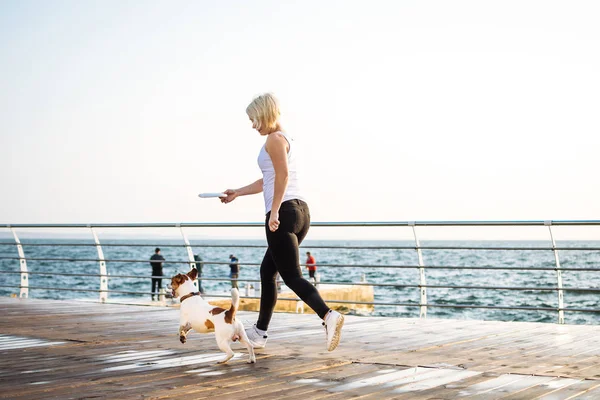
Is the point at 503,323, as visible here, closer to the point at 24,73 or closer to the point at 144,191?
the point at 24,73

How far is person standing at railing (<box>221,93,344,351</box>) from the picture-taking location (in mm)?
4395

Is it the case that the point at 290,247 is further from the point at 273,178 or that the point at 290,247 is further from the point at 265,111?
the point at 265,111

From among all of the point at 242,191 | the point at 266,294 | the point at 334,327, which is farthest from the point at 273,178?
the point at 334,327

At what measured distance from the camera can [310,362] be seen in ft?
14.6

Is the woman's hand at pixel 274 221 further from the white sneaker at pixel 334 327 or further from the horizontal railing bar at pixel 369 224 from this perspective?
the horizontal railing bar at pixel 369 224

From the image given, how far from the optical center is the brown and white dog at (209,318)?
4.27 m

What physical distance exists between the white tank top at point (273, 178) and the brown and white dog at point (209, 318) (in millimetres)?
564

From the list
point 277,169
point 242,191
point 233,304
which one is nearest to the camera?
point 233,304

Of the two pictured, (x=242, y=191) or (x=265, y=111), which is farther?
(x=242, y=191)

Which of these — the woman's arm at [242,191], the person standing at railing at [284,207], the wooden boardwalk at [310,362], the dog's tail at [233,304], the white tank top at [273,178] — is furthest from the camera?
the woman's arm at [242,191]

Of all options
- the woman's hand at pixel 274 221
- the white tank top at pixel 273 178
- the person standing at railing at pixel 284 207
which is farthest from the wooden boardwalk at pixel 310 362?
the white tank top at pixel 273 178

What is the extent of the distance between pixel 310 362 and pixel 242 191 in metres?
1.12

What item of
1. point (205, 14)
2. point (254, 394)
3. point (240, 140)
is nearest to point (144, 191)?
point (240, 140)

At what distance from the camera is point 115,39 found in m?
27.2
